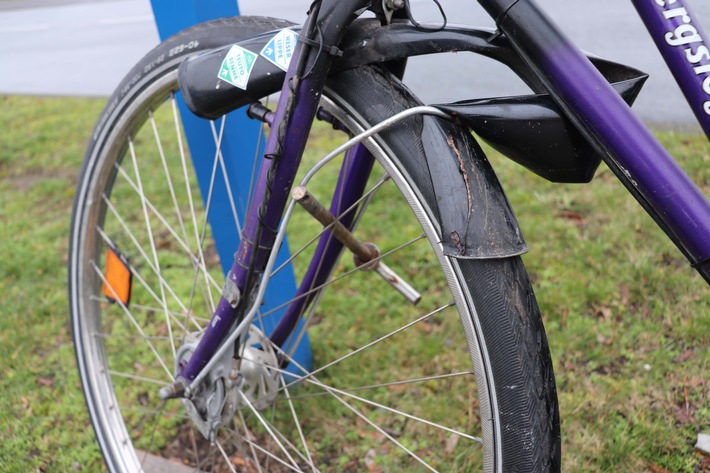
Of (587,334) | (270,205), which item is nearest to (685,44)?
(270,205)

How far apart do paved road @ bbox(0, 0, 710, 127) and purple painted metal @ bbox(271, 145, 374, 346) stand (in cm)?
59

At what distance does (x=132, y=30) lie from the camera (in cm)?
760

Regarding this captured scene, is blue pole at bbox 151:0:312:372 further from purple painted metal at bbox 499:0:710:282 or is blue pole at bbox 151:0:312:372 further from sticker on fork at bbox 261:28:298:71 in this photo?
purple painted metal at bbox 499:0:710:282

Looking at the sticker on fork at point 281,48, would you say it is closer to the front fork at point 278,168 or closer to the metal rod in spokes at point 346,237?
the front fork at point 278,168

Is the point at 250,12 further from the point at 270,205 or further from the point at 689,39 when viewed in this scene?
the point at 689,39

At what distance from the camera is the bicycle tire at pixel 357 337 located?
96 cm

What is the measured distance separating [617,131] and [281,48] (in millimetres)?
580

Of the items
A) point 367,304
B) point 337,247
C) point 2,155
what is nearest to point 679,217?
point 337,247

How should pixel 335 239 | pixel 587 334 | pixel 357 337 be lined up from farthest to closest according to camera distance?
1. pixel 357 337
2. pixel 587 334
3. pixel 335 239

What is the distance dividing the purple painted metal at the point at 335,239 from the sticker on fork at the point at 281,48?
25 centimetres

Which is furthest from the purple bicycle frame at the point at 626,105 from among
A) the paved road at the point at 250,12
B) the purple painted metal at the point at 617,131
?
the paved road at the point at 250,12

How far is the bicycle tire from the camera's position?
964 mm

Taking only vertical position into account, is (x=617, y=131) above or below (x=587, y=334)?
above

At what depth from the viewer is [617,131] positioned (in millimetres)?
922
